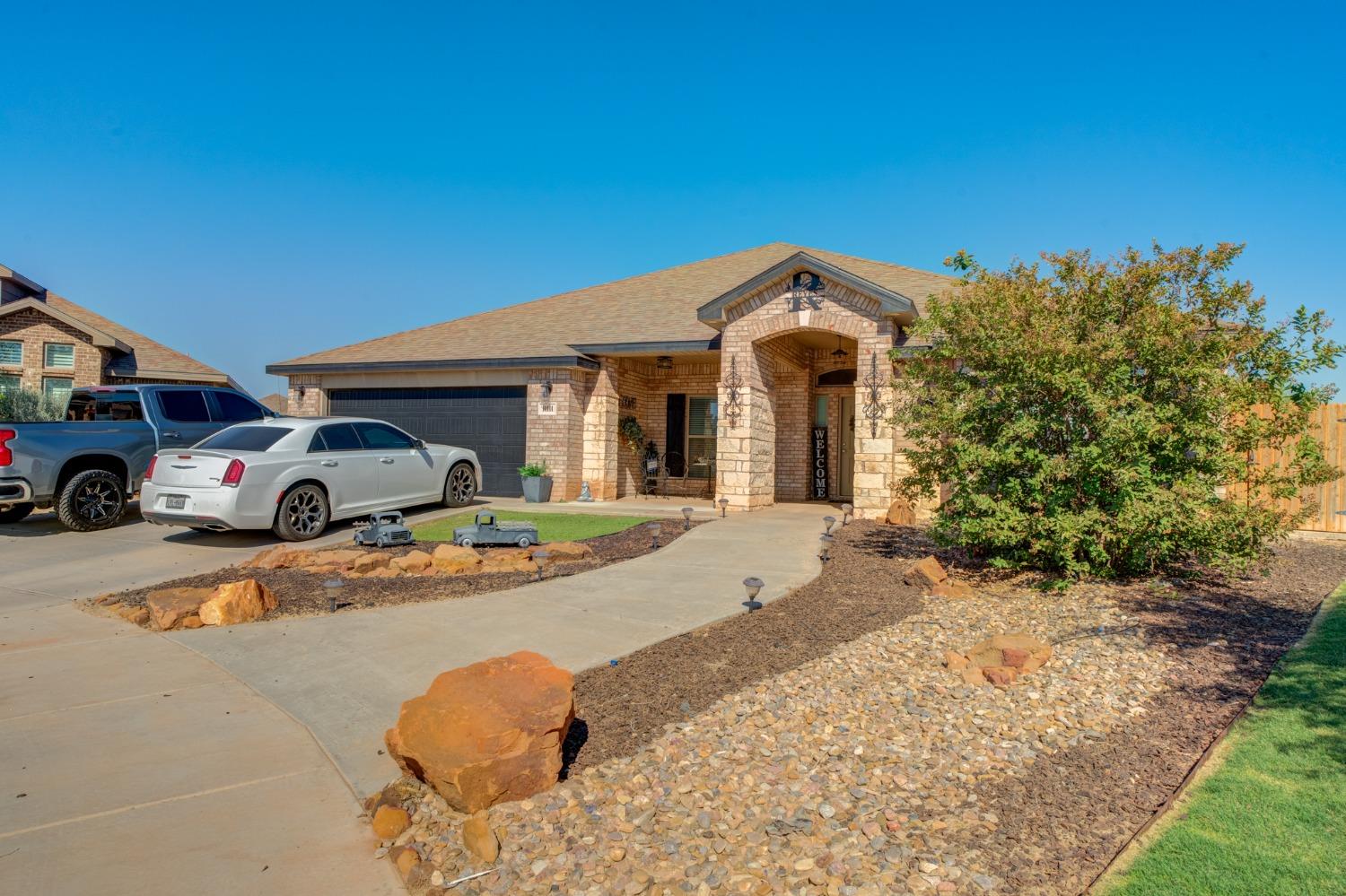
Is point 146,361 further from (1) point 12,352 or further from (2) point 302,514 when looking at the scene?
(2) point 302,514

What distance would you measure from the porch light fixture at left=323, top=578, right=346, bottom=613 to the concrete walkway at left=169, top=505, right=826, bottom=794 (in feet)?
0.74

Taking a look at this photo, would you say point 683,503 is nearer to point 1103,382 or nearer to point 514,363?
point 514,363

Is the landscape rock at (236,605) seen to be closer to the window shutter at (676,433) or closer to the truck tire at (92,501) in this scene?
the truck tire at (92,501)

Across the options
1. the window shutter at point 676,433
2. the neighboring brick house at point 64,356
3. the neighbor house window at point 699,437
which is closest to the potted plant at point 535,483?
the window shutter at point 676,433

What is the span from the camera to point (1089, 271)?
7547 mm

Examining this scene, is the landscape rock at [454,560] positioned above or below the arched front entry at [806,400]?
below

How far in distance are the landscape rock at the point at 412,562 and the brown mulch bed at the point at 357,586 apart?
19 centimetres

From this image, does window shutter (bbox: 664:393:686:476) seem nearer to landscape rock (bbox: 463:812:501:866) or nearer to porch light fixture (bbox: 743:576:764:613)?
porch light fixture (bbox: 743:576:764:613)

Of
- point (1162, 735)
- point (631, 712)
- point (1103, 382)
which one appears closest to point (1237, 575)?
point (1103, 382)

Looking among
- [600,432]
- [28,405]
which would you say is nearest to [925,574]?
[600,432]

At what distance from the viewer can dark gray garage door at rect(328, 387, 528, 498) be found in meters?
15.8

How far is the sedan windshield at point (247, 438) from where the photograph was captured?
31.6 feet

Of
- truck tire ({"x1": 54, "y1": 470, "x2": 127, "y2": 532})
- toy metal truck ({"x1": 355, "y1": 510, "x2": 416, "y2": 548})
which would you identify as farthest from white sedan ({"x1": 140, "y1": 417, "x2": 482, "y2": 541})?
toy metal truck ({"x1": 355, "y1": 510, "x2": 416, "y2": 548})

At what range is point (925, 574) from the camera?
748 centimetres
